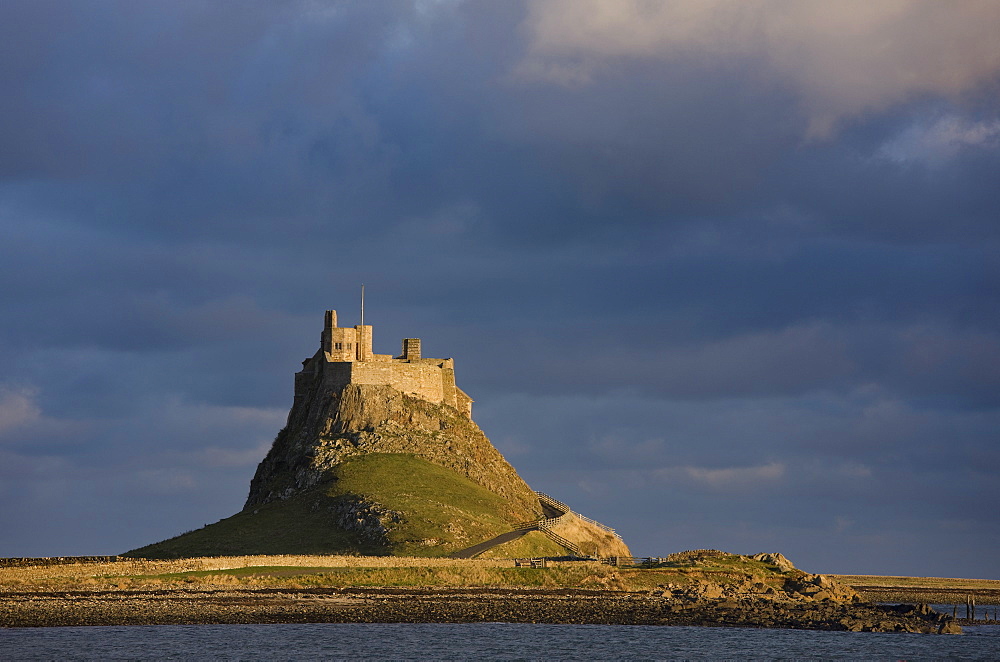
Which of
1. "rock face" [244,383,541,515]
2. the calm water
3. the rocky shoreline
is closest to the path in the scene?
the rocky shoreline

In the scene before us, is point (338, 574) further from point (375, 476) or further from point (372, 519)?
point (375, 476)

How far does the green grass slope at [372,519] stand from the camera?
105 metres

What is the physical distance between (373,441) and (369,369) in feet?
31.3

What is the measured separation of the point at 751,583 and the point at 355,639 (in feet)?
125

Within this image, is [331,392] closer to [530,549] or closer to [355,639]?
[530,549]

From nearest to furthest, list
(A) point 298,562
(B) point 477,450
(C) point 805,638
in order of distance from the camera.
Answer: (C) point 805,638 < (A) point 298,562 < (B) point 477,450

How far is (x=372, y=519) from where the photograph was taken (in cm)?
10775

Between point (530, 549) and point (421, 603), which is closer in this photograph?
point (421, 603)

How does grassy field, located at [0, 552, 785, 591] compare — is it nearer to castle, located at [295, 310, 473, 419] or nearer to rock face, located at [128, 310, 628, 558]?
rock face, located at [128, 310, 628, 558]

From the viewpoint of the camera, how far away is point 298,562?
3770 inches

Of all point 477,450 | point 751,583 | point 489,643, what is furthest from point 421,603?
point 477,450

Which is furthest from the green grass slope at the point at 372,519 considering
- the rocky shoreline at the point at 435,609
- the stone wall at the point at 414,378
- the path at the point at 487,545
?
the rocky shoreline at the point at 435,609

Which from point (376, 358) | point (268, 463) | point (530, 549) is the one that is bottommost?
point (530, 549)

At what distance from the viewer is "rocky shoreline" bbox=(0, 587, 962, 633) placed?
75.7 metres
